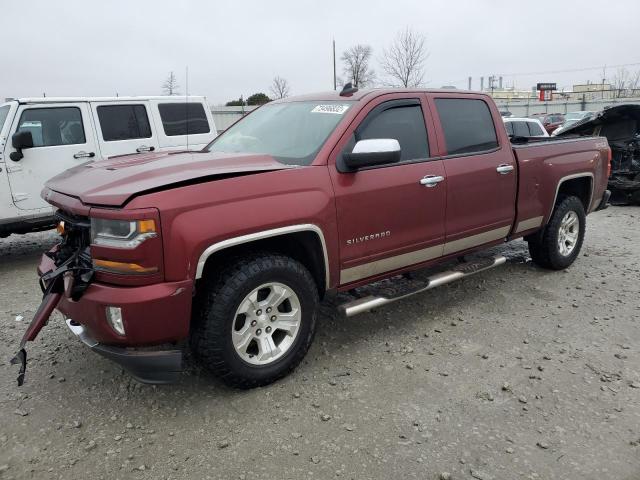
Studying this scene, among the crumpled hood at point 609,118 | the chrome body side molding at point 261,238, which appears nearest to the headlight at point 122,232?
the chrome body side molding at point 261,238

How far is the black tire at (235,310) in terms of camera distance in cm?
296

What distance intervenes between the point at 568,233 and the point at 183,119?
19.0ft

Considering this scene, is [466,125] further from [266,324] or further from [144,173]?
Answer: [144,173]

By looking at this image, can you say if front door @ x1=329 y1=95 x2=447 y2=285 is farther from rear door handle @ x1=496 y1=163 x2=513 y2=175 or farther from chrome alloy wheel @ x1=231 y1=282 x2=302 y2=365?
rear door handle @ x1=496 y1=163 x2=513 y2=175

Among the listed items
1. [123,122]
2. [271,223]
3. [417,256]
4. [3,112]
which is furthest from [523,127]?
[271,223]

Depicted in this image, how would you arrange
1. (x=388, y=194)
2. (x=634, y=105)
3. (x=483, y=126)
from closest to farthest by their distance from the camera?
(x=388, y=194), (x=483, y=126), (x=634, y=105)

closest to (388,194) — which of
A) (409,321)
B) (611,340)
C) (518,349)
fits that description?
(409,321)

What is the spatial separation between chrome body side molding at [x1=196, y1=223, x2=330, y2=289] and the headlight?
0.30m

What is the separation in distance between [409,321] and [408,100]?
1.79 meters

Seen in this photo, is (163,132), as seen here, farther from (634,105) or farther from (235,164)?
(634,105)

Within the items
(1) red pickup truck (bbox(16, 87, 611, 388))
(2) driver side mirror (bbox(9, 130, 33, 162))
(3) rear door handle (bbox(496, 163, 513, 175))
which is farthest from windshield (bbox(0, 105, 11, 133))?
(3) rear door handle (bbox(496, 163, 513, 175))

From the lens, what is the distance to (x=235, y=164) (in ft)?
10.6

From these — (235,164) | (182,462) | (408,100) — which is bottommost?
(182,462)

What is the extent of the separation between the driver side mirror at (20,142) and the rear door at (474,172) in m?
4.95
